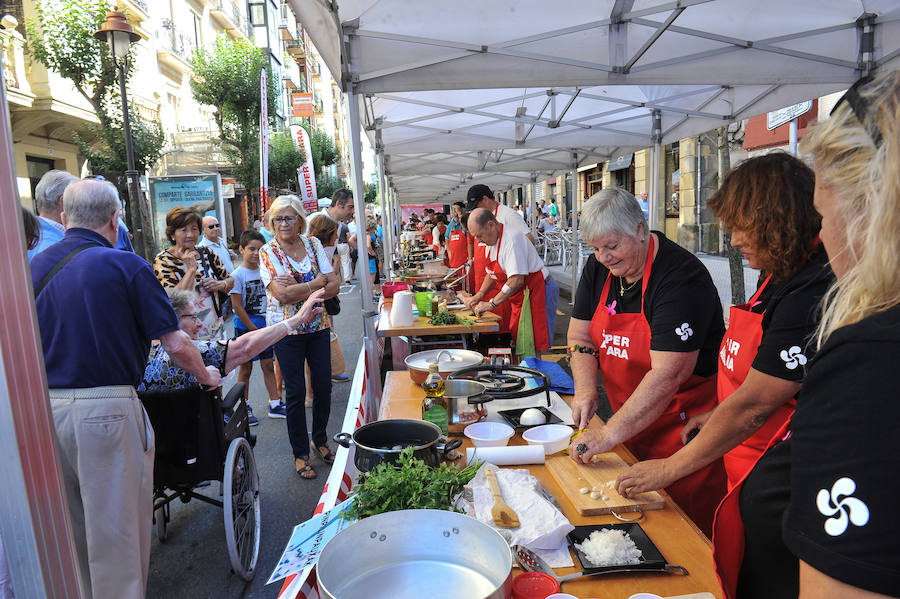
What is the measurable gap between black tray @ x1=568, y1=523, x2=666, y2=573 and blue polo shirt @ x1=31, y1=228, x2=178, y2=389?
1.78m

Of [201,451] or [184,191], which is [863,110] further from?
[184,191]

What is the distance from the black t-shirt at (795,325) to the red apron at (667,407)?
2.54 feet

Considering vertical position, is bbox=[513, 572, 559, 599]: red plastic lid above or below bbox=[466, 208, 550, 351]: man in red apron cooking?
below

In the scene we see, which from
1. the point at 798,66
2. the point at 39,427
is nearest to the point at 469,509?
the point at 39,427

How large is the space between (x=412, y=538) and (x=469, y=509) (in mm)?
422

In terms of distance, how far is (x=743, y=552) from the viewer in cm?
121

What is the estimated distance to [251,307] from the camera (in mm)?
5500

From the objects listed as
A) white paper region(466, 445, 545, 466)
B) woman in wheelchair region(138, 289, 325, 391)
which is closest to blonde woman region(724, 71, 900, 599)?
white paper region(466, 445, 545, 466)

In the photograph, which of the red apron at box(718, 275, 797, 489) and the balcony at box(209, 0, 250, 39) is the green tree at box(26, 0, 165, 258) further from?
the balcony at box(209, 0, 250, 39)

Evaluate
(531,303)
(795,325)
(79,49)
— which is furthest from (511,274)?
(79,49)

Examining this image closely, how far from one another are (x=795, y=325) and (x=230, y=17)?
4140 cm

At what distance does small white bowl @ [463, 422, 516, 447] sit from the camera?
200cm

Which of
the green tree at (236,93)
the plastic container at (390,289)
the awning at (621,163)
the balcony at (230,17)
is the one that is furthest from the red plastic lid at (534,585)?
the balcony at (230,17)

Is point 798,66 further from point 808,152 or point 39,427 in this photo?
point 39,427
